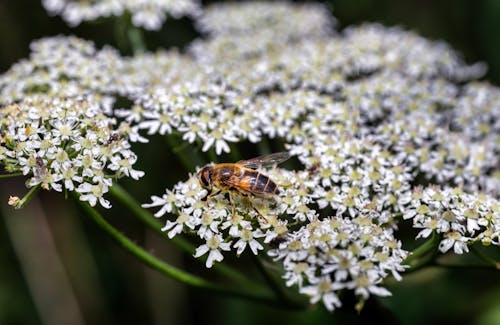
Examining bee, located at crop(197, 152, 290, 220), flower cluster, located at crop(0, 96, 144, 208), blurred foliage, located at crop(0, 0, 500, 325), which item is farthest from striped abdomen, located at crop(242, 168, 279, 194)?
blurred foliage, located at crop(0, 0, 500, 325)

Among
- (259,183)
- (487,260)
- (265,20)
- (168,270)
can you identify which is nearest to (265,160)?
(259,183)

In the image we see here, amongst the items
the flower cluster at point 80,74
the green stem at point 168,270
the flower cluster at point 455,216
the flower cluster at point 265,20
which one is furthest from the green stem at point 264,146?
the flower cluster at point 265,20

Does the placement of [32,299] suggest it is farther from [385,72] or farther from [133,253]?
[385,72]

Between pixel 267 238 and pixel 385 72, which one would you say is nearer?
pixel 267 238

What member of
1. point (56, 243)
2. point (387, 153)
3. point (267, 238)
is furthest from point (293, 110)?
point (56, 243)

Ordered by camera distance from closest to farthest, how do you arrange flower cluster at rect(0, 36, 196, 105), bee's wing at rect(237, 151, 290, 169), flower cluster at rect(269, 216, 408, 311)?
flower cluster at rect(269, 216, 408, 311) < bee's wing at rect(237, 151, 290, 169) < flower cluster at rect(0, 36, 196, 105)

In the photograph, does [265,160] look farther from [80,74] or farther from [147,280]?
[147,280]

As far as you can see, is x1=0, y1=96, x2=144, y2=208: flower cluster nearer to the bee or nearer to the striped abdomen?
the bee
